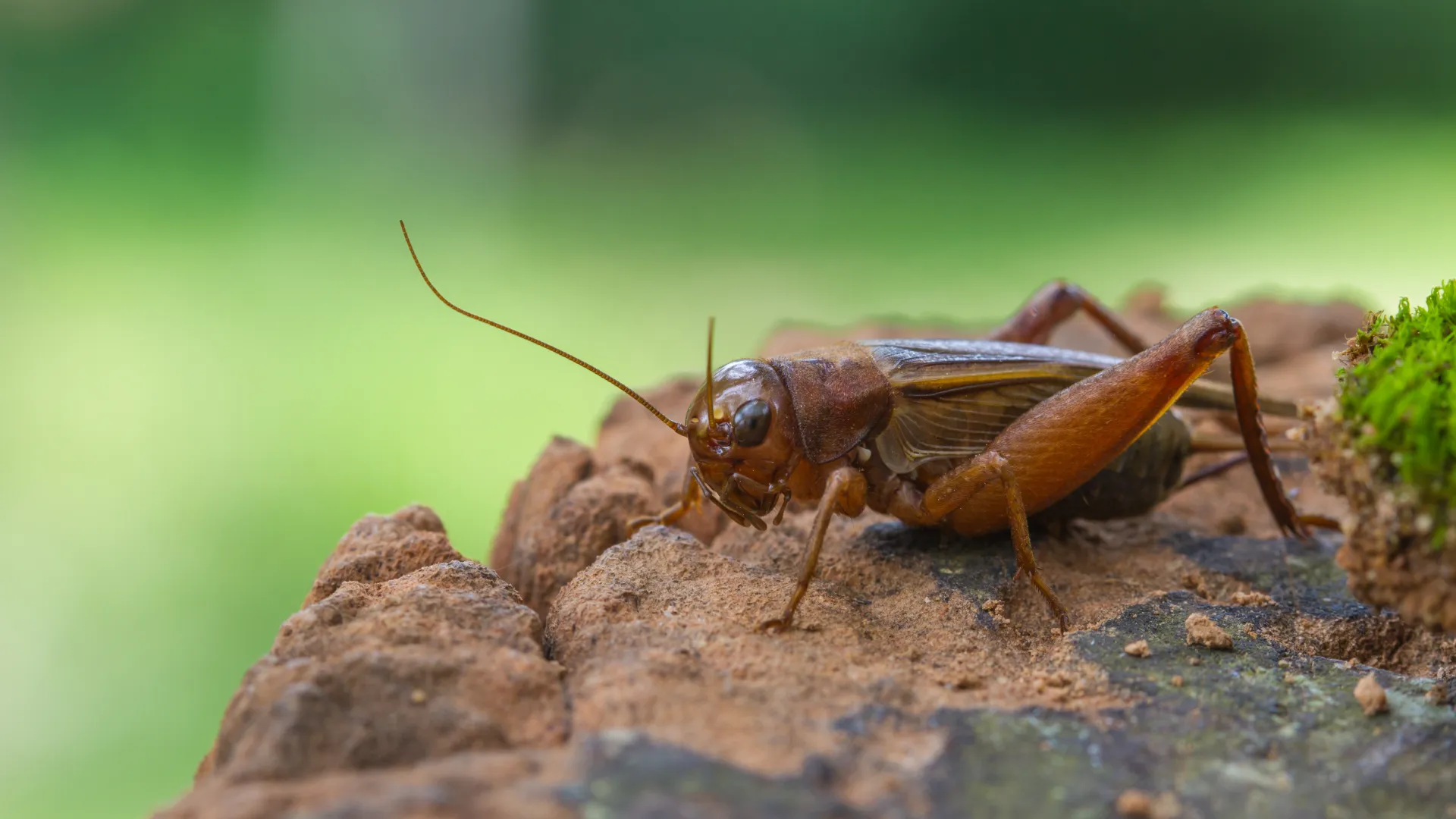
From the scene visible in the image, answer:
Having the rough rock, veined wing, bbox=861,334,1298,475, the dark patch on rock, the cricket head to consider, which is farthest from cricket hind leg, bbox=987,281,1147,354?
the dark patch on rock

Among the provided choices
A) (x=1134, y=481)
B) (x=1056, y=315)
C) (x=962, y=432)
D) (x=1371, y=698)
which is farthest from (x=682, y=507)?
(x=1371, y=698)

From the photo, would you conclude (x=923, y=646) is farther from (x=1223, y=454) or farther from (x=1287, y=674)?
(x=1223, y=454)

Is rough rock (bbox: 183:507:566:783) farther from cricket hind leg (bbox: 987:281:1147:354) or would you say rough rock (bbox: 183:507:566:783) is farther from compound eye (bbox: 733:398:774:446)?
cricket hind leg (bbox: 987:281:1147:354)

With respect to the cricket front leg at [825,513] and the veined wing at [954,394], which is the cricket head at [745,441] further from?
the veined wing at [954,394]

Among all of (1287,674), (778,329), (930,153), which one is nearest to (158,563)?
(778,329)

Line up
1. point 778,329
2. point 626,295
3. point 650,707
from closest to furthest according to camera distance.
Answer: point 650,707
point 778,329
point 626,295

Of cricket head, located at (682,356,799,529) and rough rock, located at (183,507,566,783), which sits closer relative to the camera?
rough rock, located at (183,507,566,783)
